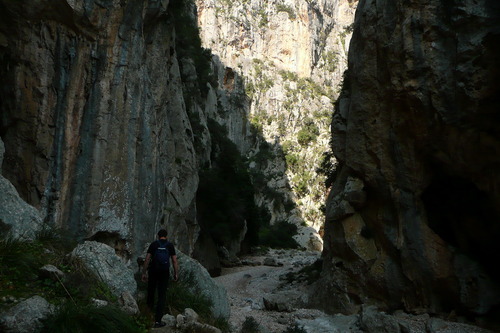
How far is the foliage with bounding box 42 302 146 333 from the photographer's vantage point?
444cm

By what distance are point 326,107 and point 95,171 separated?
189 ft

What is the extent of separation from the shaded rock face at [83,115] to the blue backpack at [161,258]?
5.05 meters

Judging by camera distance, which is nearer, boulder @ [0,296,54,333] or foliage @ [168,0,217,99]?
boulder @ [0,296,54,333]

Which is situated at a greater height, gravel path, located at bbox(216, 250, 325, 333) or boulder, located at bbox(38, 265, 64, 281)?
boulder, located at bbox(38, 265, 64, 281)

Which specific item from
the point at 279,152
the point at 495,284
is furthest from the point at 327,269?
the point at 279,152

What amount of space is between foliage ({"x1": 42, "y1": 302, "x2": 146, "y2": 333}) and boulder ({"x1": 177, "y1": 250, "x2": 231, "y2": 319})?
3.08 m

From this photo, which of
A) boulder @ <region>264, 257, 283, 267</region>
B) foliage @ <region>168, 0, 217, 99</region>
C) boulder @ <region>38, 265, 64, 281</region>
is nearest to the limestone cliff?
boulder @ <region>264, 257, 283, 267</region>

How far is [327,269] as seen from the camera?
46.5 feet

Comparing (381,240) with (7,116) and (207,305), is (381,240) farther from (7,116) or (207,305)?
(7,116)

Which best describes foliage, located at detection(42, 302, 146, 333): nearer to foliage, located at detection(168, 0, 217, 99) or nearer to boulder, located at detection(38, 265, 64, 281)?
boulder, located at detection(38, 265, 64, 281)

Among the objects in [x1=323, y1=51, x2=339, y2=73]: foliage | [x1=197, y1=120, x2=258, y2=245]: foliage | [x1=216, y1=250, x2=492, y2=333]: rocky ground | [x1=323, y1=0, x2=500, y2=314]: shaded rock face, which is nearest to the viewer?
[x1=216, y1=250, x2=492, y2=333]: rocky ground

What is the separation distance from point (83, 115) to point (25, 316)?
26.0 feet

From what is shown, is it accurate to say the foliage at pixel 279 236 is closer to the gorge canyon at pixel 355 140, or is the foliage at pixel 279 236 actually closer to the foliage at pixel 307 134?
the foliage at pixel 307 134

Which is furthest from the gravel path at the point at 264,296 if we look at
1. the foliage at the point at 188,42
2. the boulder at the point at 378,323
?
the foliage at the point at 188,42
